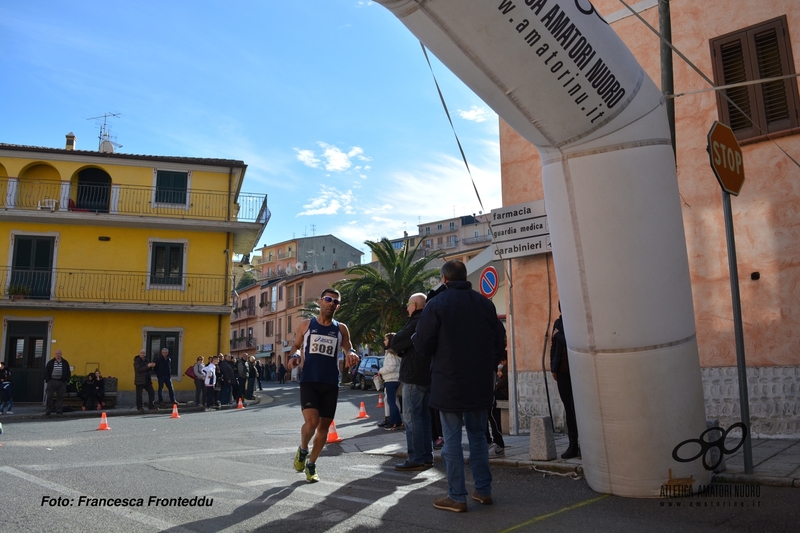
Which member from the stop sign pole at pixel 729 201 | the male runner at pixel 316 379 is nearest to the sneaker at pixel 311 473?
the male runner at pixel 316 379

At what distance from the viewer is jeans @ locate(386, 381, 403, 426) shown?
11570 mm

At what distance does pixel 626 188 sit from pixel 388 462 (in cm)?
439

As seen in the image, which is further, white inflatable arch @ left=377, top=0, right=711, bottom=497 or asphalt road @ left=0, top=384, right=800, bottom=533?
white inflatable arch @ left=377, top=0, right=711, bottom=497

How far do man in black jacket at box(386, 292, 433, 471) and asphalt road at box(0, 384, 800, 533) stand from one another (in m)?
0.21

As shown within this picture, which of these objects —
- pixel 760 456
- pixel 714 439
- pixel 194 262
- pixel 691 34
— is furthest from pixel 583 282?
pixel 194 262

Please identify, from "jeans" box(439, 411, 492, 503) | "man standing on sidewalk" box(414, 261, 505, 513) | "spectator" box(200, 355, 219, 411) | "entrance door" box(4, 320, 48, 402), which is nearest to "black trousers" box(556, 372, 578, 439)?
"man standing on sidewalk" box(414, 261, 505, 513)

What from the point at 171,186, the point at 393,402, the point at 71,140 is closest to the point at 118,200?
the point at 171,186

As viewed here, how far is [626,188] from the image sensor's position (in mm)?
5191

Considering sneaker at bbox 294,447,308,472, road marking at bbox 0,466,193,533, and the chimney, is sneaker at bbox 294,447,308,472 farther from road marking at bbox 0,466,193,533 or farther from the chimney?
the chimney

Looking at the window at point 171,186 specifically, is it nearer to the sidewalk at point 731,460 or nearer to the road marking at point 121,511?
the sidewalk at point 731,460

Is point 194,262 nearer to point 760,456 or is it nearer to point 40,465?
point 40,465

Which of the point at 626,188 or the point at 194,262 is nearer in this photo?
the point at 626,188

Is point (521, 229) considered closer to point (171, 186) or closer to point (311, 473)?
point (311, 473)

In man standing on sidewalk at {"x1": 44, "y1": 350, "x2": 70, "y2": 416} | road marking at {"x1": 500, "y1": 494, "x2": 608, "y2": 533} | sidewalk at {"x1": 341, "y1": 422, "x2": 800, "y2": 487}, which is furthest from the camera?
man standing on sidewalk at {"x1": 44, "y1": 350, "x2": 70, "y2": 416}
